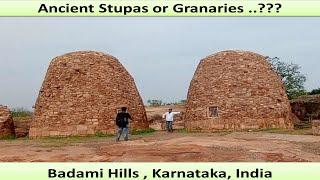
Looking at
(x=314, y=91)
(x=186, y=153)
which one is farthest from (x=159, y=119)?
(x=186, y=153)

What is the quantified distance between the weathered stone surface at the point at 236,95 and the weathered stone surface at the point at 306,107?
7429mm

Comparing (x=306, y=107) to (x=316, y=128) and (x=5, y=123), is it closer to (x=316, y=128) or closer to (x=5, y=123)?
(x=316, y=128)

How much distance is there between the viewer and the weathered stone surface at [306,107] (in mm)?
29547

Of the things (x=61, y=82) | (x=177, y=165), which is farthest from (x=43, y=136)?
(x=177, y=165)

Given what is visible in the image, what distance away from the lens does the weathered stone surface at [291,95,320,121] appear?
96.9 feet

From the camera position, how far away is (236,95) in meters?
21.7

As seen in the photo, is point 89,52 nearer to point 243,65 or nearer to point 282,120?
point 243,65

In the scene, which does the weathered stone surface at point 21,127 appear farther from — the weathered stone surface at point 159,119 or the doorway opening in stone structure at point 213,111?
the doorway opening in stone structure at point 213,111

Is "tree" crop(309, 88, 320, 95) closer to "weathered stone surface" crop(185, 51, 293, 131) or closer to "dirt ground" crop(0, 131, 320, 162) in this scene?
"weathered stone surface" crop(185, 51, 293, 131)

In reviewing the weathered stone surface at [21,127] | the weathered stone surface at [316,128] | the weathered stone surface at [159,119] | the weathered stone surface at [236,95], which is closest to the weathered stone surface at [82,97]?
the weathered stone surface at [236,95]

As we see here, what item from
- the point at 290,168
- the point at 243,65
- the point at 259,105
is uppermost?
the point at 243,65

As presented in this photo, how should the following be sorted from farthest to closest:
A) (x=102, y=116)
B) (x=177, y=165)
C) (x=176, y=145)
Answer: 1. (x=102, y=116)
2. (x=176, y=145)
3. (x=177, y=165)

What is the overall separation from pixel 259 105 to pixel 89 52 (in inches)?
292

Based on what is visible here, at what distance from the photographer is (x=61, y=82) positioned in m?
21.5
